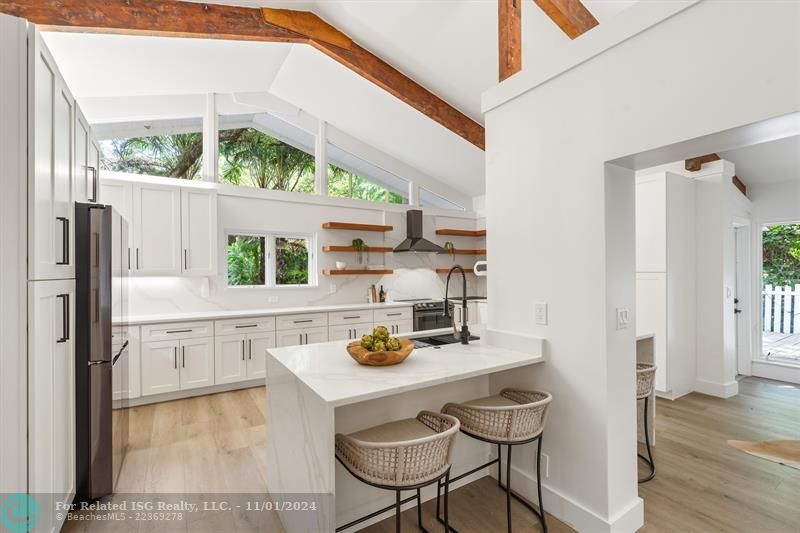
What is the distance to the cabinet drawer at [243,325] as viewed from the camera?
4.22 m

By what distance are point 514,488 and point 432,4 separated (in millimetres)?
3955

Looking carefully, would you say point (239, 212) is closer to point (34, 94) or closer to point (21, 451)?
point (34, 94)

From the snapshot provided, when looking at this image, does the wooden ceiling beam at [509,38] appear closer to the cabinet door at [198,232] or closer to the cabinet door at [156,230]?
the cabinet door at [198,232]

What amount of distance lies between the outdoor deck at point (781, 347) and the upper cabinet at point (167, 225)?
6.95m

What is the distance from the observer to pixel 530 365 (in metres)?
2.31

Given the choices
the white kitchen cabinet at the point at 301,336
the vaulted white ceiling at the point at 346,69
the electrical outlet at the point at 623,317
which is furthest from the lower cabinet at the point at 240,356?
the electrical outlet at the point at 623,317

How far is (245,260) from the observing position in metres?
5.03

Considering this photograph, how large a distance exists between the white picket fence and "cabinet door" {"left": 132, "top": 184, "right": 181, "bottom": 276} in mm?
7238

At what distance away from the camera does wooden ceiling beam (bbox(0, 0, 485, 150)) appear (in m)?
2.83

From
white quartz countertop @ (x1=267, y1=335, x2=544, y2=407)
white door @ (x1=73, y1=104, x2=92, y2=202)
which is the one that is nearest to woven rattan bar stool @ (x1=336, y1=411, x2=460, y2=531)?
white quartz countertop @ (x1=267, y1=335, x2=544, y2=407)

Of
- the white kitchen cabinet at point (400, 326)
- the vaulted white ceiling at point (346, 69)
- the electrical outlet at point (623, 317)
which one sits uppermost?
the vaulted white ceiling at point (346, 69)

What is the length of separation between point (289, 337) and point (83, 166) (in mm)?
2723

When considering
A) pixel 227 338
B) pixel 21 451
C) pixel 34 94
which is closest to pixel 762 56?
pixel 34 94

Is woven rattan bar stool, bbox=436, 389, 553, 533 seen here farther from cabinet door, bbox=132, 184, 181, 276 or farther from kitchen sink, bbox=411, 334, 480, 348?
cabinet door, bbox=132, 184, 181, 276
